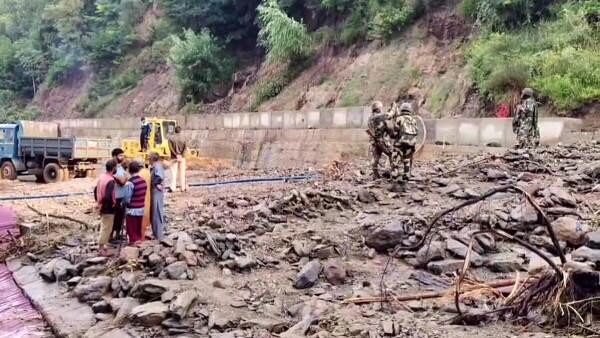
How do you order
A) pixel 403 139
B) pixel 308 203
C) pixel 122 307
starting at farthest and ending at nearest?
pixel 403 139 < pixel 308 203 < pixel 122 307

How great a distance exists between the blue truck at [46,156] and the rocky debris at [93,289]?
13.5 m

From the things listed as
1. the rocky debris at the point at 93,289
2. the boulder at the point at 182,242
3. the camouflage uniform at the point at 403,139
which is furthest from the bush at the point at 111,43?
the rocky debris at the point at 93,289

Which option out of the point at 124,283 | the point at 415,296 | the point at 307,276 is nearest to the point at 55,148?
the point at 124,283

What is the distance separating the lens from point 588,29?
15.5 meters

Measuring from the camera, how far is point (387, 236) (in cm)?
743

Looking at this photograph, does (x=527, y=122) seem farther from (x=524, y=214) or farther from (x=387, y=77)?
(x=387, y=77)

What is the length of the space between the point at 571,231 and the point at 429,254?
1609mm

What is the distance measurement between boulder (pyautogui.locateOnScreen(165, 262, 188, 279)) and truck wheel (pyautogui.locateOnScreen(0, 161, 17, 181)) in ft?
49.8

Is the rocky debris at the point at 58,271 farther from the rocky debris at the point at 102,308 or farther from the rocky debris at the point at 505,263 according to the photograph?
the rocky debris at the point at 505,263

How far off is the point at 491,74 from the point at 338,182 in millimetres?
6946

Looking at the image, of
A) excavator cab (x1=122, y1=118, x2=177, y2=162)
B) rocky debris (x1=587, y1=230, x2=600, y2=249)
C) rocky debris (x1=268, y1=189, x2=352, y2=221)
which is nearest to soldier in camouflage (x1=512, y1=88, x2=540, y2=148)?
rocky debris (x1=268, y1=189, x2=352, y2=221)

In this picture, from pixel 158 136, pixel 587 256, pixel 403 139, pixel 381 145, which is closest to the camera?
pixel 587 256

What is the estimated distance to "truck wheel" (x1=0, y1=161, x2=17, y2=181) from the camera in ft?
64.4

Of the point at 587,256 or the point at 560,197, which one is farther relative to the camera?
the point at 560,197
